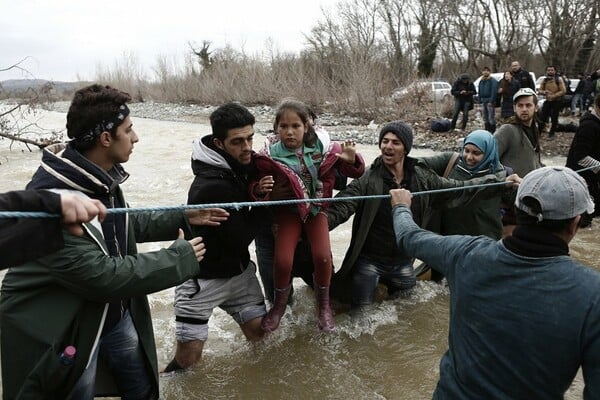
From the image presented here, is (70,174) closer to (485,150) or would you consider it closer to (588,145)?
(485,150)

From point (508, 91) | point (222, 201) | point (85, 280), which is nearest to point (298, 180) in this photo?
point (222, 201)

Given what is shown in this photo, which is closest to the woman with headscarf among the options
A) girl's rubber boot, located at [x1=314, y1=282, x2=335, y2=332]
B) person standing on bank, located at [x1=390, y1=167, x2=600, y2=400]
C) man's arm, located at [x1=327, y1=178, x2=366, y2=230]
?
man's arm, located at [x1=327, y1=178, x2=366, y2=230]

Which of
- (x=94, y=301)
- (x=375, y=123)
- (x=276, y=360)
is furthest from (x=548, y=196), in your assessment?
(x=375, y=123)

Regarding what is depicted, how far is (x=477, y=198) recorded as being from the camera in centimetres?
341

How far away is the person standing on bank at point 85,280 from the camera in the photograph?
5.57 feet

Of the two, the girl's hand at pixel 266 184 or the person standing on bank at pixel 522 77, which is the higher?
the person standing on bank at pixel 522 77

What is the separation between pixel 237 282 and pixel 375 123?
45.2 ft

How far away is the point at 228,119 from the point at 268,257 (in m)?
1.15

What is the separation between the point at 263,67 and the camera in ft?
78.5

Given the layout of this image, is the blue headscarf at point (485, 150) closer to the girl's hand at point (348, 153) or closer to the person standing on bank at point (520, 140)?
the person standing on bank at point (520, 140)

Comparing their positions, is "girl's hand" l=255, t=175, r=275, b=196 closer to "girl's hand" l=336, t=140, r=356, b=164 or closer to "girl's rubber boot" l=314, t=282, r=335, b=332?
"girl's hand" l=336, t=140, r=356, b=164

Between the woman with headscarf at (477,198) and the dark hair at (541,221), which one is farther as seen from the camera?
the woman with headscarf at (477,198)

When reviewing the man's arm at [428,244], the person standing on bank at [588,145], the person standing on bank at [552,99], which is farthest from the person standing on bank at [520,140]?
the person standing on bank at [552,99]

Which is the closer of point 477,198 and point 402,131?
point 402,131
